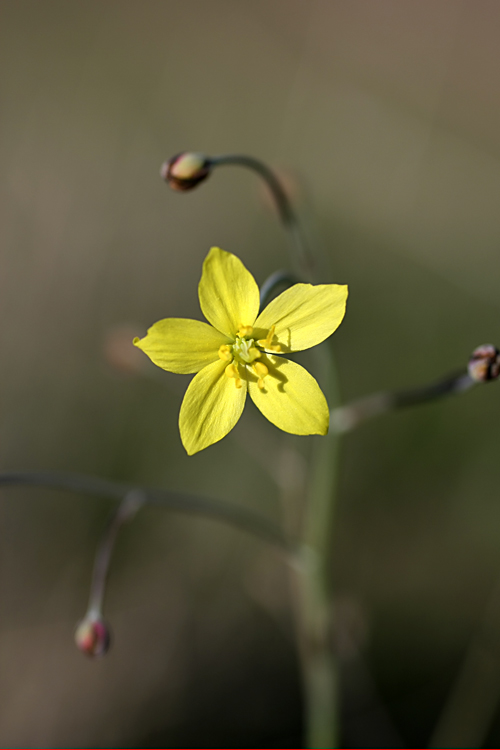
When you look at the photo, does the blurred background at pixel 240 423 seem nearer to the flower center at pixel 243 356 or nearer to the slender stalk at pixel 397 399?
the slender stalk at pixel 397 399

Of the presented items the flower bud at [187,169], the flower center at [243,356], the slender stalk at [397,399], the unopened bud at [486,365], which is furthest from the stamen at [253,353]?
the unopened bud at [486,365]

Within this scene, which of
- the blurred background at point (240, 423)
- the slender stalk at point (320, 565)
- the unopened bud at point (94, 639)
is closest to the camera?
the unopened bud at point (94, 639)

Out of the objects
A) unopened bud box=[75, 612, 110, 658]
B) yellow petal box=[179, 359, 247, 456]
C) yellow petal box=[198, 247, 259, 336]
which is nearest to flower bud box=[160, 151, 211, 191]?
yellow petal box=[198, 247, 259, 336]

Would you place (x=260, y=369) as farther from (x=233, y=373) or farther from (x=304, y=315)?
(x=304, y=315)

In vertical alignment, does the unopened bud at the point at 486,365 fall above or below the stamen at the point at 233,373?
above

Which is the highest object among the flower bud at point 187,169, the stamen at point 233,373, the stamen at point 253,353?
the flower bud at point 187,169

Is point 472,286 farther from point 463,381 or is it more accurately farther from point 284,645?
point 284,645
